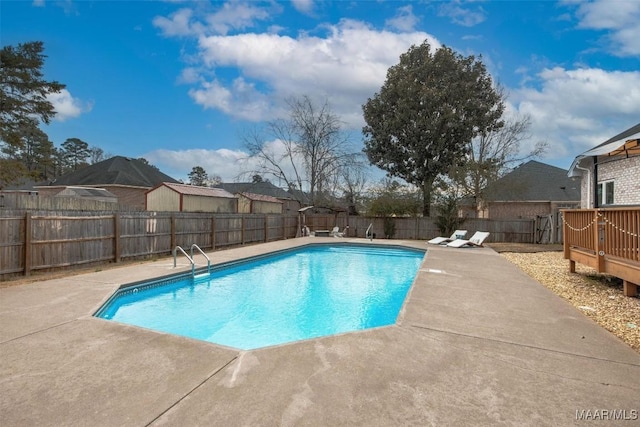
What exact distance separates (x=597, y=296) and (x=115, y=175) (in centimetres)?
3076

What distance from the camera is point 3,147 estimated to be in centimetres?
1812

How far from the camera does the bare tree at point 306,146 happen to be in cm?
2509

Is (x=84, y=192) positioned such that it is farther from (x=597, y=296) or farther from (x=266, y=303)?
(x=597, y=296)

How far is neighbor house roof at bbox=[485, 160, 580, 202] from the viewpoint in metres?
20.5

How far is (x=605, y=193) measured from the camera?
1138cm

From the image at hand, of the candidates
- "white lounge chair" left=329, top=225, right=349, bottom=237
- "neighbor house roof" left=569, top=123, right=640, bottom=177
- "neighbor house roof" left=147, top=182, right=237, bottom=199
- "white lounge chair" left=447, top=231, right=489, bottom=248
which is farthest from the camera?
"white lounge chair" left=329, top=225, right=349, bottom=237

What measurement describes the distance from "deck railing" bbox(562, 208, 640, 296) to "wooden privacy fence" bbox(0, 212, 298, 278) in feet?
38.5

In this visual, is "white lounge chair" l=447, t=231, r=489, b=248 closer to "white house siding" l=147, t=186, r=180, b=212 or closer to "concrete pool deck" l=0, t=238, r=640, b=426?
"concrete pool deck" l=0, t=238, r=640, b=426

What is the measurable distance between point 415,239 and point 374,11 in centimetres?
1229

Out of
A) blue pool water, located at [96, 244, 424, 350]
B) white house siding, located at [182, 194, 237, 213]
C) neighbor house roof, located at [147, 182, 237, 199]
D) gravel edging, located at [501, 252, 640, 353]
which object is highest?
neighbor house roof, located at [147, 182, 237, 199]

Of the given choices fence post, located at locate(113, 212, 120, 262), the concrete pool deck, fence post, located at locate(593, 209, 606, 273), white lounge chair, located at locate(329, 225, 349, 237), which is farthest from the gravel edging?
white lounge chair, located at locate(329, 225, 349, 237)

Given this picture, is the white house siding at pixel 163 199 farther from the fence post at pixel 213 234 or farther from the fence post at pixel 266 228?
the fence post at pixel 213 234

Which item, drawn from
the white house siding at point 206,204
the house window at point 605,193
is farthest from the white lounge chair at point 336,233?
the house window at point 605,193

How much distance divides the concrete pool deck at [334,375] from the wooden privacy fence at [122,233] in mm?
3748
